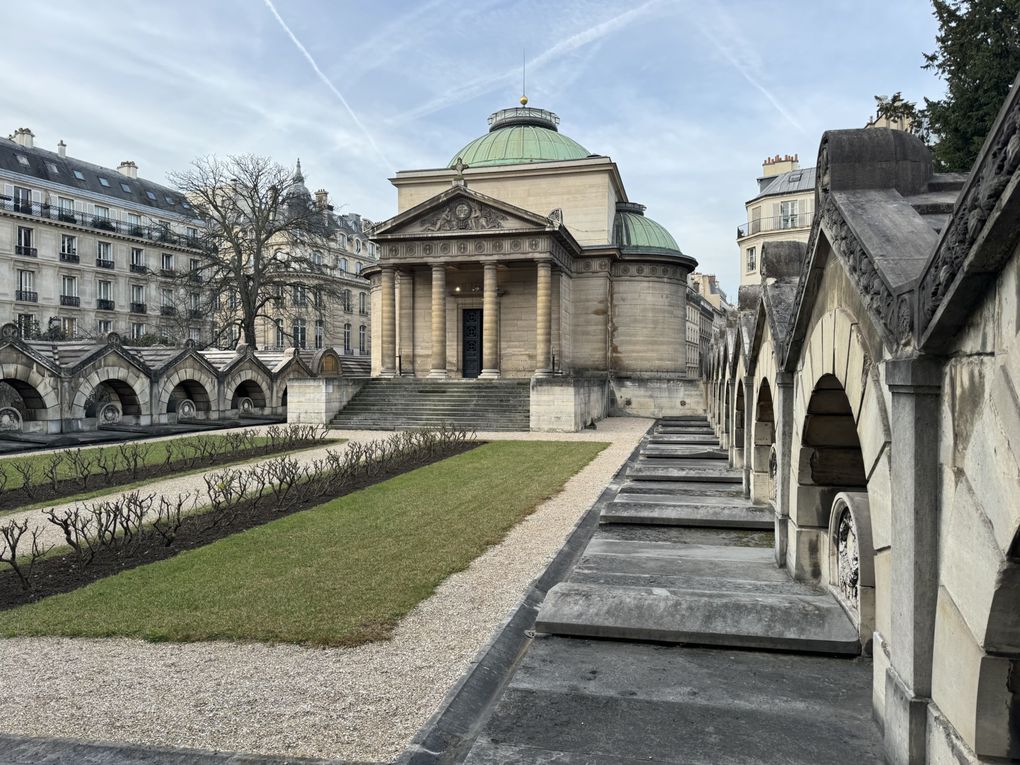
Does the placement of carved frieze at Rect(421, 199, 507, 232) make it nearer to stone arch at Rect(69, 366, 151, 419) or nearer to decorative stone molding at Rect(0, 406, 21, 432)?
stone arch at Rect(69, 366, 151, 419)

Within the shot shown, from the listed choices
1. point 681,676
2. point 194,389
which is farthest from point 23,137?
point 681,676

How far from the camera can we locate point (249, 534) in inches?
369

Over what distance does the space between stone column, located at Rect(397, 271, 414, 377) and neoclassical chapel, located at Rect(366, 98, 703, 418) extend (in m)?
0.05

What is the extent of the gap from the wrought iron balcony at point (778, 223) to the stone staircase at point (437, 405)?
29.7 metres

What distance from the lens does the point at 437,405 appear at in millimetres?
28000

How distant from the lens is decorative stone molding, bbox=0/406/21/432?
21.1m

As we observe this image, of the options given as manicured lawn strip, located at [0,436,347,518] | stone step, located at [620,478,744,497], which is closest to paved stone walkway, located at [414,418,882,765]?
stone step, located at [620,478,744,497]

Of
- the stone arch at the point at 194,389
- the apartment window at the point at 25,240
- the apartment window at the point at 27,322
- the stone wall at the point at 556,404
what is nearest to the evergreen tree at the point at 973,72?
the stone wall at the point at 556,404

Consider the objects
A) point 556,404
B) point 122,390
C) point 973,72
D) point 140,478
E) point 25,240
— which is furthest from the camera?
point 25,240

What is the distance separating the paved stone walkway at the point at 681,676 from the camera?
3547mm

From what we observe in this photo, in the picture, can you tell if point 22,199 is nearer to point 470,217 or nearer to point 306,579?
point 470,217

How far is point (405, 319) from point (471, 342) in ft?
12.9

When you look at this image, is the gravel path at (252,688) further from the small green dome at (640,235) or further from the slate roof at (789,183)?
the slate roof at (789,183)

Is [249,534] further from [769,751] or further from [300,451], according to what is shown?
[300,451]
